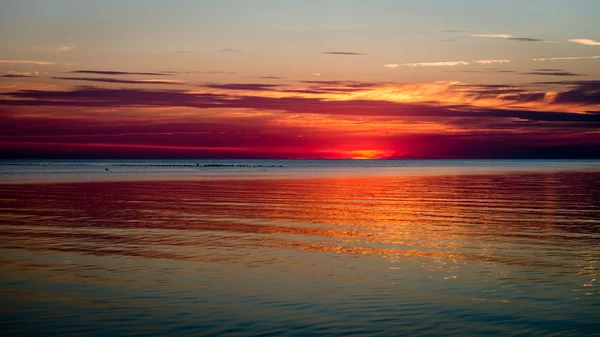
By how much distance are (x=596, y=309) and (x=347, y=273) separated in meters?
5.74

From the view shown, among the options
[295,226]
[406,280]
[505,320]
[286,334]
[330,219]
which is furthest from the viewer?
[330,219]

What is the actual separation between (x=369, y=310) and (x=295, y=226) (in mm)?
12667

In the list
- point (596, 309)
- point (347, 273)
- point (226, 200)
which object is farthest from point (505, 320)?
point (226, 200)

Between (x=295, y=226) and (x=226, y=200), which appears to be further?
(x=226, y=200)

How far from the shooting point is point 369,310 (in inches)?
492

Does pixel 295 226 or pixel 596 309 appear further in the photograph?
pixel 295 226

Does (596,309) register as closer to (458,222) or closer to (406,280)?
(406,280)

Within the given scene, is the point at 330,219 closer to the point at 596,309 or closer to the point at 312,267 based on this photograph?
the point at 312,267

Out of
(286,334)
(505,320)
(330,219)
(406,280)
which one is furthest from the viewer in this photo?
(330,219)

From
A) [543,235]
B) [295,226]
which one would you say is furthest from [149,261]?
[543,235]

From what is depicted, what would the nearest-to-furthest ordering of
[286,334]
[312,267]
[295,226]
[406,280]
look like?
[286,334] → [406,280] → [312,267] → [295,226]

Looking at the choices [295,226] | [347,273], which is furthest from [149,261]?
[295,226]

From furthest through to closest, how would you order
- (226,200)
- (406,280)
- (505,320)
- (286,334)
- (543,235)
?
(226,200)
(543,235)
(406,280)
(505,320)
(286,334)

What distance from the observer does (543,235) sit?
22.0m
